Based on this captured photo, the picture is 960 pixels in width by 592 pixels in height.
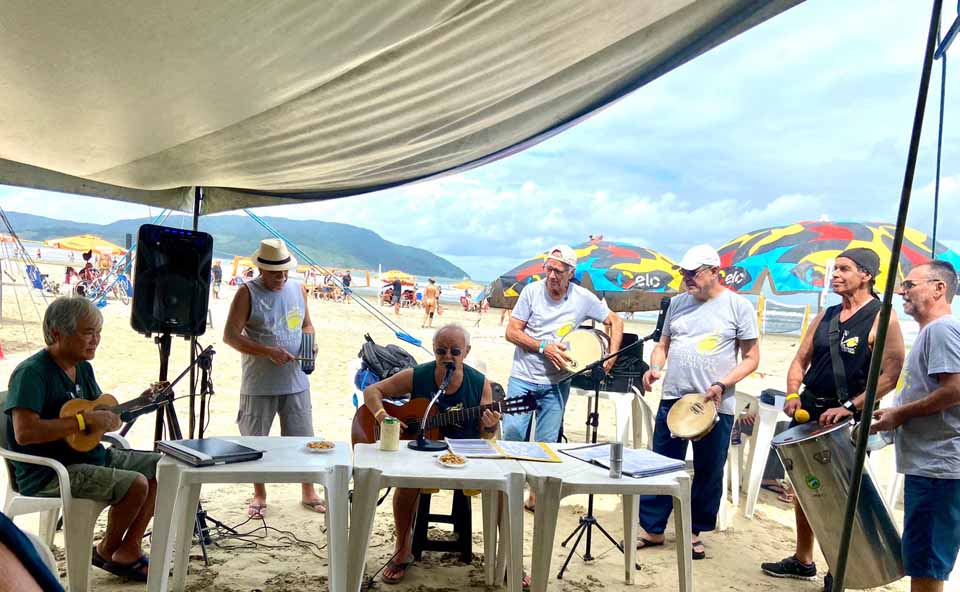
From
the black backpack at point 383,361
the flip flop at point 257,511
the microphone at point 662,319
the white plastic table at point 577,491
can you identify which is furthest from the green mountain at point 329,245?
the white plastic table at point 577,491

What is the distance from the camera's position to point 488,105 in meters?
2.96

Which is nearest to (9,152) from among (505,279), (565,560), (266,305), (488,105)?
(266,305)

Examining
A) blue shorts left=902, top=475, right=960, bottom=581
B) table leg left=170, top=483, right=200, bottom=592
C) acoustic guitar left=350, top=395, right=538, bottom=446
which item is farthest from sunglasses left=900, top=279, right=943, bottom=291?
table leg left=170, top=483, right=200, bottom=592

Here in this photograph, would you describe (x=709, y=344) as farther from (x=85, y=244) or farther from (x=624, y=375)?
(x=85, y=244)

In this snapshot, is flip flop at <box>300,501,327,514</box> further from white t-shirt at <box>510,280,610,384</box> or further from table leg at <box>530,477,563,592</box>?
table leg at <box>530,477,563,592</box>

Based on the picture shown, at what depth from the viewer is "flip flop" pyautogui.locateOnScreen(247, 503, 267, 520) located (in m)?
3.74

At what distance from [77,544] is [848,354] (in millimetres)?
3600

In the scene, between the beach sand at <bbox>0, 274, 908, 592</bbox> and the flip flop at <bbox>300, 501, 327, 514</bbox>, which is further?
the flip flop at <bbox>300, 501, 327, 514</bbox>

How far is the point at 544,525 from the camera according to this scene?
2.51m

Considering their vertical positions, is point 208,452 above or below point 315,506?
above

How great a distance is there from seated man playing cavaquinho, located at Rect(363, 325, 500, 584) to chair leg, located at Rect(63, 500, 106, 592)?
128 cm

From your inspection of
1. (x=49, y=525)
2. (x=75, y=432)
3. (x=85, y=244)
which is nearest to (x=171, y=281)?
(x=75, y=432)

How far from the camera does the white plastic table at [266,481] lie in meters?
2.36

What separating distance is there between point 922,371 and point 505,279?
675cm
